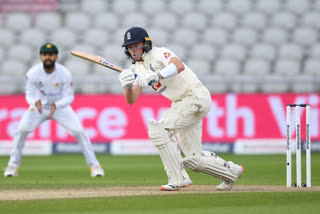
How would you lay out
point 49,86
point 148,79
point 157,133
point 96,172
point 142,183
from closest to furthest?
point 148,79, point 157,133, point 142,183, point 96,172, point 49,86

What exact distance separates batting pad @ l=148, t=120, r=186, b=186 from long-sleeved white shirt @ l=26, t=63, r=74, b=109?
310cm

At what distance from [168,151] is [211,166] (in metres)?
0.47

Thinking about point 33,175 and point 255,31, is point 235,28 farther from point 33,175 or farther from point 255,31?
point 33,175

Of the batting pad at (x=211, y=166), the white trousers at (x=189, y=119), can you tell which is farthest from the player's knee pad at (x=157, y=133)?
the batting pad at (x=211, y=166)

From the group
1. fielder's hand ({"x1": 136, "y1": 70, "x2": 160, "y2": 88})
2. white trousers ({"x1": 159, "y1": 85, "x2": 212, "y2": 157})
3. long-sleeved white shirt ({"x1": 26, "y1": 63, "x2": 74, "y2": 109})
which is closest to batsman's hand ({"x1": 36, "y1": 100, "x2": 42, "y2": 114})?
long-sleeved white shirt ({"x1": 26, "y1": 63, "x2": 74, "y2": 109})

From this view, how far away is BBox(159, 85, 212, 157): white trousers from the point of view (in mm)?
6277

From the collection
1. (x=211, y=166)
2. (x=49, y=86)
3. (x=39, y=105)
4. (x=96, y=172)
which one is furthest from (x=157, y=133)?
(x=49, y=86)

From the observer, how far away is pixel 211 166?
6340 millimetres

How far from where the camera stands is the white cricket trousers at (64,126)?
29.2 feet

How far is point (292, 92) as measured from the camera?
12.9 m

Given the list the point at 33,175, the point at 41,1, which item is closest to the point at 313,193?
the point at 33,175

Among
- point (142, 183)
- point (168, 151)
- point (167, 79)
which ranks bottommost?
point (142, 183)

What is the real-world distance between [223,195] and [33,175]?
154 inches

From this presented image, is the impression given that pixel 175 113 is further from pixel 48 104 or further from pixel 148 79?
pixel 48 104
